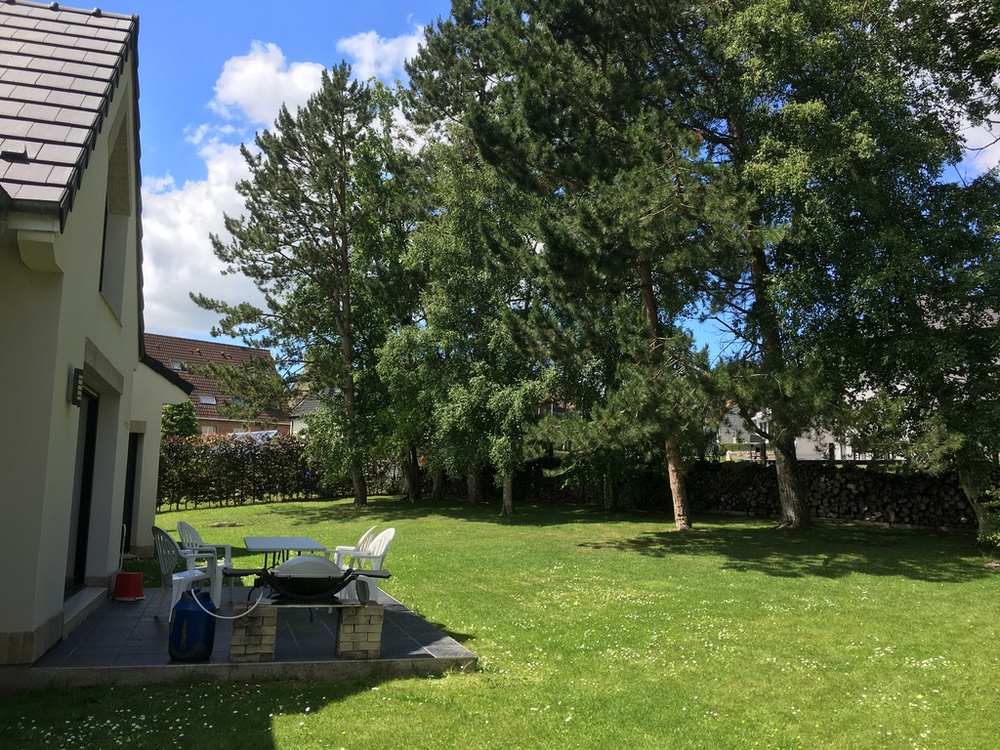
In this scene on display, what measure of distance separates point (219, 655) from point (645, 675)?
368cm

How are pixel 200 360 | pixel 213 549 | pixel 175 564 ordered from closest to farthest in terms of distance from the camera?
pixel 213 549
pixel 175 564
pixel 200 360

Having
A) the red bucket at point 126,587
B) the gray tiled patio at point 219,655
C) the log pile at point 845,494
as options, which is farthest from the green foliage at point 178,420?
the gray tiled patio at point 219,655

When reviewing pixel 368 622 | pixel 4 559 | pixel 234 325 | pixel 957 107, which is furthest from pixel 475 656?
pixel 234 325

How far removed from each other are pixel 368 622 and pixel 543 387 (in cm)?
1506

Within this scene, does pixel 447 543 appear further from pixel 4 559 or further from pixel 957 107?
pixel 957 107

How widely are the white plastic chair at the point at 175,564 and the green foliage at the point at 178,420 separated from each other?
2381 cm

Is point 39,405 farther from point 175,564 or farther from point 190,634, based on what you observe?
point 175,564

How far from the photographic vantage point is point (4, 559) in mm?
4961

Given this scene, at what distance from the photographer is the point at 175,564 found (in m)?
8.12

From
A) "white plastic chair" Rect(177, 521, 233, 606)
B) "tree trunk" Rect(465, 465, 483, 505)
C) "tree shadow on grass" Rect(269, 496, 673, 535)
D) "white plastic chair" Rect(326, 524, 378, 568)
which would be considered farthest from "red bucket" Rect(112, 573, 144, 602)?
"tree trunk" Rect(465, 465, 483, 505)

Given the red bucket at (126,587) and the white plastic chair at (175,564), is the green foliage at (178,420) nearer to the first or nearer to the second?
the red bucket at (126,587)

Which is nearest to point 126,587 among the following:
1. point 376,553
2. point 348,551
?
point 348,551

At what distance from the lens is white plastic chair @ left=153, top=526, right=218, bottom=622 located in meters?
6.22

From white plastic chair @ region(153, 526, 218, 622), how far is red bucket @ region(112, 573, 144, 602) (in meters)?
0.36
